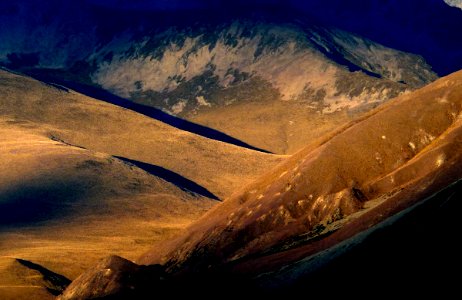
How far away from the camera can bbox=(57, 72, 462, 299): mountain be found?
205 ft

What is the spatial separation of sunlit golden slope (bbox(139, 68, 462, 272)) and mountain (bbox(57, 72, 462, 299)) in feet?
0.37

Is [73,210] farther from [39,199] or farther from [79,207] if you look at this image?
[39,199]

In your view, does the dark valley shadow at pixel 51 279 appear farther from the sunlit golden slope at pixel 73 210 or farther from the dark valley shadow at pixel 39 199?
the dark valley shadow at pixel 39 199

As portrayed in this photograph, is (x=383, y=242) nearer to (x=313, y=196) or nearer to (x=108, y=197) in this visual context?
(x=313, y=196)

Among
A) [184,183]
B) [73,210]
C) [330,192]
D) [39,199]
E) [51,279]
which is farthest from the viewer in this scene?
[184,183]

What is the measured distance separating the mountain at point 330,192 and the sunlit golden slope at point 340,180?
11cm

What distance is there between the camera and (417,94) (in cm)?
8481

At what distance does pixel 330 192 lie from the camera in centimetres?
7519

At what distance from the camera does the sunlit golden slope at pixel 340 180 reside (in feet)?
229

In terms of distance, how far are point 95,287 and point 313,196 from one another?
23.3 m

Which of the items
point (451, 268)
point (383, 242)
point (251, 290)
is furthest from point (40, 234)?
point (451, 268)

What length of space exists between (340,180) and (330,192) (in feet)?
5.88

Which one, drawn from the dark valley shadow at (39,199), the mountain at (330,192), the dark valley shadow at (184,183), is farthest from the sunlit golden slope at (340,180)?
the dark valley shadow at (184,183)

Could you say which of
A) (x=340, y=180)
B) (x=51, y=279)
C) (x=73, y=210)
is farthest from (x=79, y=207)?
(x=340, y=180)
